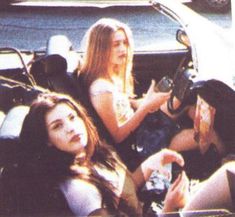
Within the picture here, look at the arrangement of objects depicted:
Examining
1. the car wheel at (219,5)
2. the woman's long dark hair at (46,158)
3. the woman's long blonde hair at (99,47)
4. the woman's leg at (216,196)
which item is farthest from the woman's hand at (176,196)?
the car wheel at (219,5)

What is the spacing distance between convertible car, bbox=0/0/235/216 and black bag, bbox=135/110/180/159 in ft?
0.14

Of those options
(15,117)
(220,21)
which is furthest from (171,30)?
(15,117)

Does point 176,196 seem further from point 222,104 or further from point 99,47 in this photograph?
point 99,47

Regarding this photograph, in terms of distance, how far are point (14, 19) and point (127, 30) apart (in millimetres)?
288

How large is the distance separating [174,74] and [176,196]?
1.23 ft

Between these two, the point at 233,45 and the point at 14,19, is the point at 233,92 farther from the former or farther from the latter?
the point at 14,19

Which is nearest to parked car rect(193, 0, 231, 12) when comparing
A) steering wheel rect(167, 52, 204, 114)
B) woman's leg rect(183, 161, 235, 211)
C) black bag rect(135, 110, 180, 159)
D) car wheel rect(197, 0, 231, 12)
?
car wheel rect(197, 0, 231, 12)

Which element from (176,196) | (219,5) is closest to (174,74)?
(219,5)

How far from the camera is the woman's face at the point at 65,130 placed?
3.30 ft

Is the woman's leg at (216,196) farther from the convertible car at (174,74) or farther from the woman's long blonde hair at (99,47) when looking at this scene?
the woman's long blonde hair at (99,47)

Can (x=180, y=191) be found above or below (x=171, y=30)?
below

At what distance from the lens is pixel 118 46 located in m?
1.19

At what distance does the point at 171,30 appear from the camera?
4.55ft

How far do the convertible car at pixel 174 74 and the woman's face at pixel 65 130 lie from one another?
3.1 inches
